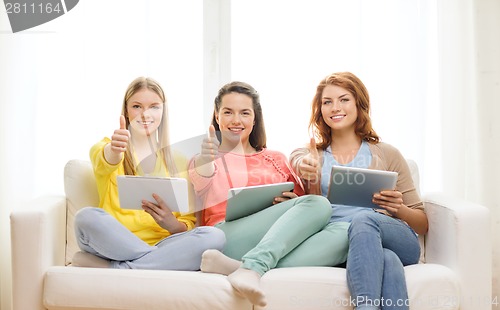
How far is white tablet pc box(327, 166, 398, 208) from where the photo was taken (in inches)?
90.2

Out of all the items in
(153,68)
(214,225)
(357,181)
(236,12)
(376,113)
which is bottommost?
(214,225)

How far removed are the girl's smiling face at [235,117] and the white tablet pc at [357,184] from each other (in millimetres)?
485

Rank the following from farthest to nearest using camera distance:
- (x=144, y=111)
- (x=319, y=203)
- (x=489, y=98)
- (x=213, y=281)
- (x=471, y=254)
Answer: (x=489, y=98)
(x=144, y=111)
(x=319, y=203)
(x=471, y=254)
(x=213, y=281)

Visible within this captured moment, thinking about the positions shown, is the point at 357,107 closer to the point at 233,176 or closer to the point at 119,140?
the point at 233,176

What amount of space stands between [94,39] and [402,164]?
158 cm

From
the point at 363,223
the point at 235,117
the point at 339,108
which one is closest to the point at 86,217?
the point at 235,117

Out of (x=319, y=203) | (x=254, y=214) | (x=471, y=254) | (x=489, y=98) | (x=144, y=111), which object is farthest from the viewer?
(x=489, y=98)

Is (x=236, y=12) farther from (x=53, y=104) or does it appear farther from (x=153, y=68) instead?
(x=53, y=104)

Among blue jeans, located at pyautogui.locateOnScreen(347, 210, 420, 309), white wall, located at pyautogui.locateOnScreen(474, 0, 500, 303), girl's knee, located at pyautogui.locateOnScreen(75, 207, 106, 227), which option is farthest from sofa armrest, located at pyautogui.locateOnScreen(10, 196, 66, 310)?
white wall, located at pyautogui.locateOnScreen(474, 0, 500, 303)

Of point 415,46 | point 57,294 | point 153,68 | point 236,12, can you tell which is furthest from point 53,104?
point 415,46

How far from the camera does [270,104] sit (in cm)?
319

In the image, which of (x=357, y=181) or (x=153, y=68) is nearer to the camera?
(x=357, y=181)

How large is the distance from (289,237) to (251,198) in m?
0.26

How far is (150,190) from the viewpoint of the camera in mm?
2320
